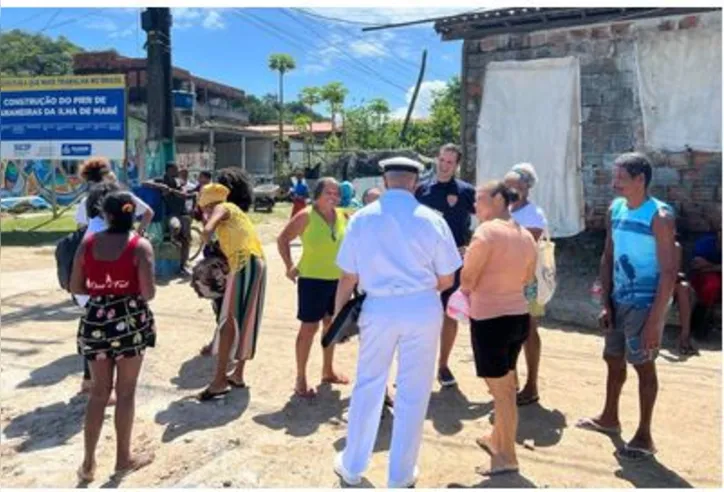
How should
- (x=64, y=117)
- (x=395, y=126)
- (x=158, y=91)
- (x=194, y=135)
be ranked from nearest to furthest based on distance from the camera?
(x=158, y=91), (x=64, y=117), (x=194, y=135), (x=395, y=126)

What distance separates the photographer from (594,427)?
4.82 metres

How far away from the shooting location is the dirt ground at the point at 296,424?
4.21 metres

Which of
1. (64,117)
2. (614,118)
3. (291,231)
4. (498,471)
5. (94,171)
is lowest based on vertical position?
(498,471)

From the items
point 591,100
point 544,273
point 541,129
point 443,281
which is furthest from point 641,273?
point 541,129

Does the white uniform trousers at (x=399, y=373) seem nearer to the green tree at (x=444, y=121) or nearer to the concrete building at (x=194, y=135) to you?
the concrete building at (x=194, y=135)

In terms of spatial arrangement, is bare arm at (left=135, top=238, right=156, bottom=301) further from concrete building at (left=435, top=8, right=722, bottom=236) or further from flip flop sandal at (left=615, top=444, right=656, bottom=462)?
concrete building at (left=435, top=8, right=722, bottom=236)

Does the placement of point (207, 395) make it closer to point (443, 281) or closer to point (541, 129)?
point (443, 281)

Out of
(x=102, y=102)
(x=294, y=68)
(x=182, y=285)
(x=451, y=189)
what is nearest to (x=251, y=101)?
(x=294, y=68)

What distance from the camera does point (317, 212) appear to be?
540cm

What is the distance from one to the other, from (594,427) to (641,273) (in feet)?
3.88

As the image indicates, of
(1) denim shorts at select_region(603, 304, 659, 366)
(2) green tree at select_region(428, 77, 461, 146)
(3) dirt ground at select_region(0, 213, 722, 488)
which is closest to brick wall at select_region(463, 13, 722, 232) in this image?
(3) dirt ground at select_region(0, 213, 722, 488)

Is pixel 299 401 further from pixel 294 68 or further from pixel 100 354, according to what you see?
pixel 294 68

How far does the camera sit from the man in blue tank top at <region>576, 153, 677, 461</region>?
4.15m

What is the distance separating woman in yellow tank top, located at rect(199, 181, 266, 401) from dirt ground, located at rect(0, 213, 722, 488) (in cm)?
35
